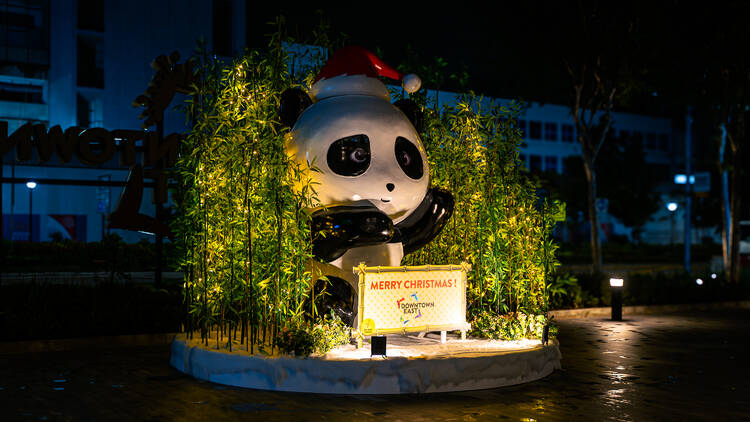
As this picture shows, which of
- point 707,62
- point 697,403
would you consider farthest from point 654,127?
point 697,403

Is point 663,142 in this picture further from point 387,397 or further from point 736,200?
point 387,397

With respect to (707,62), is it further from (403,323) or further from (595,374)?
(403,323)

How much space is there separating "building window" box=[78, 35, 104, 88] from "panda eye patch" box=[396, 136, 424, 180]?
2839 centimetres

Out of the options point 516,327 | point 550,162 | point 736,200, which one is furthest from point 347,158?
point 550,162

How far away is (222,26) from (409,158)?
2864cm

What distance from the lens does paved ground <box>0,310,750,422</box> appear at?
22.8 feet

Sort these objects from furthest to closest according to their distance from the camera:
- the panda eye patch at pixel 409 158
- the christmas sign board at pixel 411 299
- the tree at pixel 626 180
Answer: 1. the tree at pixel 626 180
2. the panda eye patch at pixel 409 158
3. the christmas sign board at pixel 411 299

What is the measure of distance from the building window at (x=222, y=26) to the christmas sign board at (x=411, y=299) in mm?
28144

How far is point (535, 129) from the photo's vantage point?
2195 inches

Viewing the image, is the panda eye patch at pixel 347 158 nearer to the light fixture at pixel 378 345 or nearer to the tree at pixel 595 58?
the light fixture at pixel 378 345

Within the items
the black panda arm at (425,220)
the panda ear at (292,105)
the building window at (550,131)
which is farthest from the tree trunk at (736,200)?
the building window at (550,131)

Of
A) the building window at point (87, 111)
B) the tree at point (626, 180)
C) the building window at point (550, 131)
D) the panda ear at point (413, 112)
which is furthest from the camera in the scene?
the building window at point (550, 131)

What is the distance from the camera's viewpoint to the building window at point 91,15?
3438 cm

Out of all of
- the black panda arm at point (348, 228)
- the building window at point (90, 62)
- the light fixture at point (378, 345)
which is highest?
the building window at point (90, 62)
